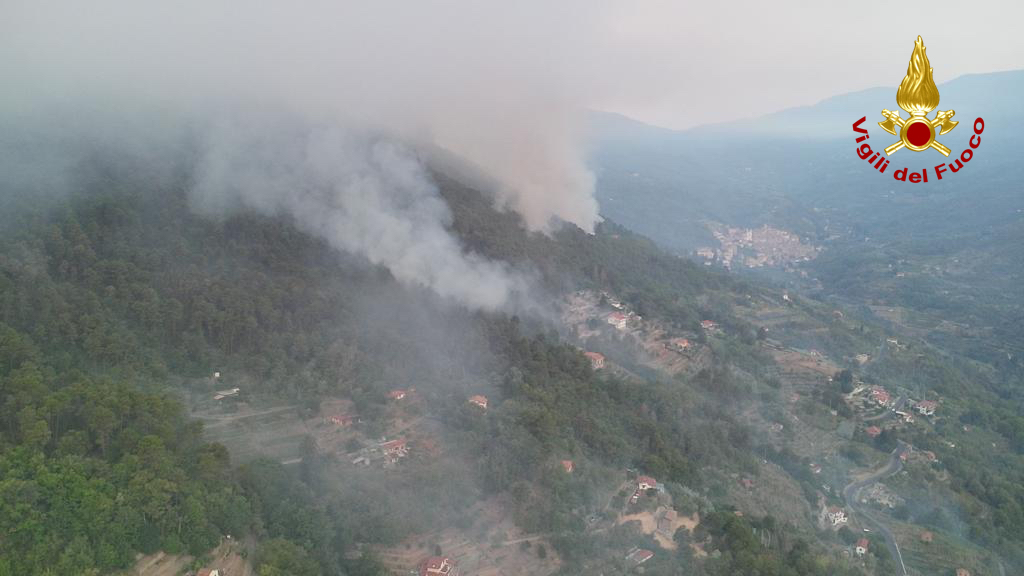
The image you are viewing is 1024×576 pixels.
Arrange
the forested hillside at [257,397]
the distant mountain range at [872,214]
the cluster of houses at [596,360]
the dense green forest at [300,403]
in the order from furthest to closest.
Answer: the distant mountain range at [872,214] < the cluster of houses at [596,360] < the dense green forest at [300,403] < the forested hillside at [257,397]

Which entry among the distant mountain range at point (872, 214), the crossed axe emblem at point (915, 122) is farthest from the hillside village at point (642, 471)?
the distant mountain range at point (872, 214)

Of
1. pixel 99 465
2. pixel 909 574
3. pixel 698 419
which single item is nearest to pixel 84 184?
pixel 99 465

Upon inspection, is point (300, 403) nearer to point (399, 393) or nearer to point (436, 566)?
point (399, 393)

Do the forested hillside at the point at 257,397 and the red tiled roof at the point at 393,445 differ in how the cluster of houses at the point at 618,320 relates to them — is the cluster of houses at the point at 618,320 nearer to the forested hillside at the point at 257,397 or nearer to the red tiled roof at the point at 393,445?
the forested hillside at the point at 257,397

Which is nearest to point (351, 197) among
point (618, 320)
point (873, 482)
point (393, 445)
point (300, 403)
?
point (300, 403)

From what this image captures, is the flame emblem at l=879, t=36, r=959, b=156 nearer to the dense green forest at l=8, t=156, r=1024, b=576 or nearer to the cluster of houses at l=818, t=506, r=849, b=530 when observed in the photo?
the dense green forest at l=8, t=156, r=1024, b=576

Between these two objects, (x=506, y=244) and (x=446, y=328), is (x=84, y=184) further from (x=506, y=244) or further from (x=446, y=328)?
(x=506, y=244)

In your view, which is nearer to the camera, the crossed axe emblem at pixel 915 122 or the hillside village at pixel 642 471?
the crossed axe emblem at pixel 915 122

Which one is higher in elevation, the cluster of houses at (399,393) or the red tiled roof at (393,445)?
the cluster of houses at (399,393)

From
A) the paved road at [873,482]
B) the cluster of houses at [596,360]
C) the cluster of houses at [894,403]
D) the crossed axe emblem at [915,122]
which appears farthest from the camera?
the cluster of houses at [894,403]
